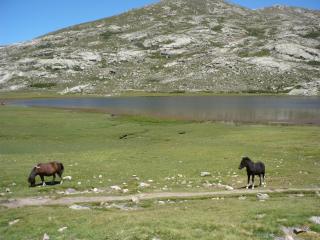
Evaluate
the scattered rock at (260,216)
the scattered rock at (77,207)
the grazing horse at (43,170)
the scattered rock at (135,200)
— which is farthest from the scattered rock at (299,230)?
the grazing horse at (43,170)

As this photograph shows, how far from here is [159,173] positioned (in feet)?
111

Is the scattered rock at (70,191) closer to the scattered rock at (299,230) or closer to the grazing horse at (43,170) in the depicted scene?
the grazing horse at (43,170)

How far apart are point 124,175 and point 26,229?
1521cm

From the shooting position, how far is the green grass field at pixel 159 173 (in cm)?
1757

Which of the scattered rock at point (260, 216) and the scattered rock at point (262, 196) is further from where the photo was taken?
the scattered rock at point (262, 196)

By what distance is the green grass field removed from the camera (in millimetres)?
17573

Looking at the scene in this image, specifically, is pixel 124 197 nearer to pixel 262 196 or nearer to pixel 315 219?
pixel 262 196

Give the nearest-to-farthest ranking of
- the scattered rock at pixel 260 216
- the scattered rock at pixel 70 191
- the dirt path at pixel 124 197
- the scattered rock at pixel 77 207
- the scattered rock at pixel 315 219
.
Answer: the scattered rock at pixel 315 219
the scattered rock at pixel 260 216
the scattered rock at pixel 77 207
the dirt path at pixel 124 197
the scattered rock at pixel 70 191

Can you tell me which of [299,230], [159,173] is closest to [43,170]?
[159,173]

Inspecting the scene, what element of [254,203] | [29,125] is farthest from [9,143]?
[254,203]

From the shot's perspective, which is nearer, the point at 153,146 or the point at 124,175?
the point at 124,175

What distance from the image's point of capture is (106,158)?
41.4 m

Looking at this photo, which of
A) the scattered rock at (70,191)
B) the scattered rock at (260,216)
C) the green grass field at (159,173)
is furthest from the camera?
the scattered rock at (70,191)

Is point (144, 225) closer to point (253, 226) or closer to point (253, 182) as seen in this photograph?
point (253, 226)
